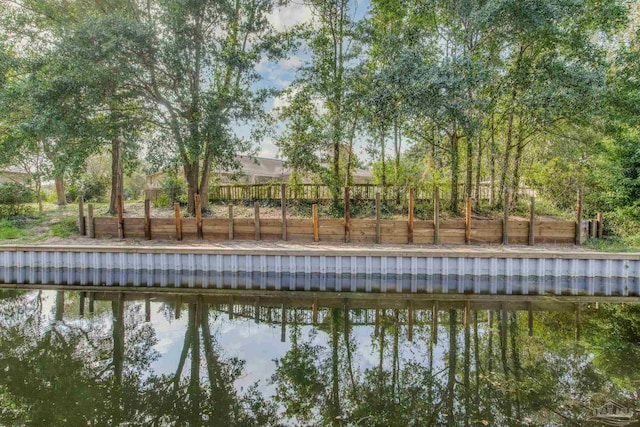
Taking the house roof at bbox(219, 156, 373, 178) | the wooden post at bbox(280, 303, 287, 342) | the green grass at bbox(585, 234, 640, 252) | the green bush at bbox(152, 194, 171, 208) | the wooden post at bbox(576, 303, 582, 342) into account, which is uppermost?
the house roof at bbox(219, 156, 373, 178)

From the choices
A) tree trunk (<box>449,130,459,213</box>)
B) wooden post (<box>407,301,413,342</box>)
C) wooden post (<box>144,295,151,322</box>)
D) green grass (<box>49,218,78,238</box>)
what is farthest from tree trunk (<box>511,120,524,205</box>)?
green grass (<box>49,218,78,238</box>)

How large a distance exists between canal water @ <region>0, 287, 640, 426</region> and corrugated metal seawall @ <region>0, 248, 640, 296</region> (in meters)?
0.71

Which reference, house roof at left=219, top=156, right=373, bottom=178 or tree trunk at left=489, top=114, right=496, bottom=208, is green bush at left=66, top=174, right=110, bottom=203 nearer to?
house roof at left=219, top=156, right=373, bottom=178

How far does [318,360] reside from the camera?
4457 millimetres

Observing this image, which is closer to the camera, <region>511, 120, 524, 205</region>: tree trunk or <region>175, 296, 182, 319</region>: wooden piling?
<region>175, 296, 182, 319</region>: wooden piling

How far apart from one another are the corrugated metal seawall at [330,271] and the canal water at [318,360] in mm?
707

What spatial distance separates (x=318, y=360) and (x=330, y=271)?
11.2ft

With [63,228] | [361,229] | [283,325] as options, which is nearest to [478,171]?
[361,229]

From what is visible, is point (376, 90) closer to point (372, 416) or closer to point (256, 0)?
point (256, 0)

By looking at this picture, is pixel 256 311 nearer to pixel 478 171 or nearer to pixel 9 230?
pixel 9 230

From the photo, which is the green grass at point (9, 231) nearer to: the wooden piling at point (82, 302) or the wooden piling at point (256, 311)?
the wooden piling at point (82, 302)

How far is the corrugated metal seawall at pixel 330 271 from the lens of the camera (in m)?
7.28

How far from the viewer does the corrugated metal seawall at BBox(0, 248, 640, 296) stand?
23.9ft

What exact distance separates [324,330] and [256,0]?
1062 centimetres
